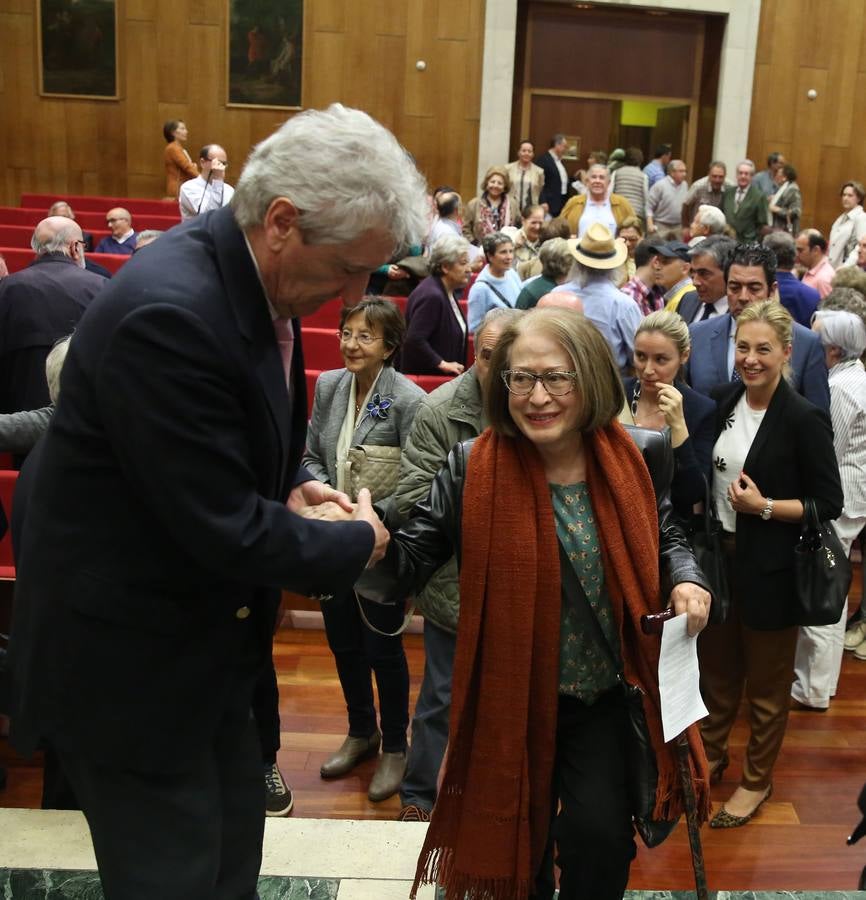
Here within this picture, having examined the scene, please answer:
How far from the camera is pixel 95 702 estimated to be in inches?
62.4

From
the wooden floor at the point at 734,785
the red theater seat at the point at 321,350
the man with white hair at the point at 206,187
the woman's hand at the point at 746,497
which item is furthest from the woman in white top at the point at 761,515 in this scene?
the man with white hair at the point at 206,187

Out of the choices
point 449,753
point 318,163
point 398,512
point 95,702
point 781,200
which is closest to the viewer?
point 318,163

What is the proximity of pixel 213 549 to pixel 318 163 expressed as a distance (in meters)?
0.54

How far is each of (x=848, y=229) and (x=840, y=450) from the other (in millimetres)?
6947

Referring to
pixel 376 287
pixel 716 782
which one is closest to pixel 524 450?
pixel 716 782

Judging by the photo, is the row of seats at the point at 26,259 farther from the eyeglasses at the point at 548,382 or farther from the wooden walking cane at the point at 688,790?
the wooden walking cane at the point at 688,790

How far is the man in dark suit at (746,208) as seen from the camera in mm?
11836

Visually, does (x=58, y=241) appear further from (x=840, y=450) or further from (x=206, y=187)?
(x=206, y=187)

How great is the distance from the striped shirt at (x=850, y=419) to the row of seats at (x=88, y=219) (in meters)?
8.25

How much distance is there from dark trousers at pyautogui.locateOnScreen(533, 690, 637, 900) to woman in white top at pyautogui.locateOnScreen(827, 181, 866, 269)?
896cm

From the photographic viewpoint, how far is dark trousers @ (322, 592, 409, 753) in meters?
3.67

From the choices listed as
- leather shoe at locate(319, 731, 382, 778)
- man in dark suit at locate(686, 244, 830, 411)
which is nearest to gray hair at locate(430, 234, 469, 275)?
man in dark suit at locate(686, 244, 830, 411)

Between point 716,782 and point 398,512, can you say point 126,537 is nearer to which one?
point 398,512

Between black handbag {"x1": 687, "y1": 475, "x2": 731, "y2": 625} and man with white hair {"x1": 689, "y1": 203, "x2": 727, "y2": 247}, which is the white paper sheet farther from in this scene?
man with white hair {"x1": 689, "y1": 203, "x2": 727, "y2": 247}
